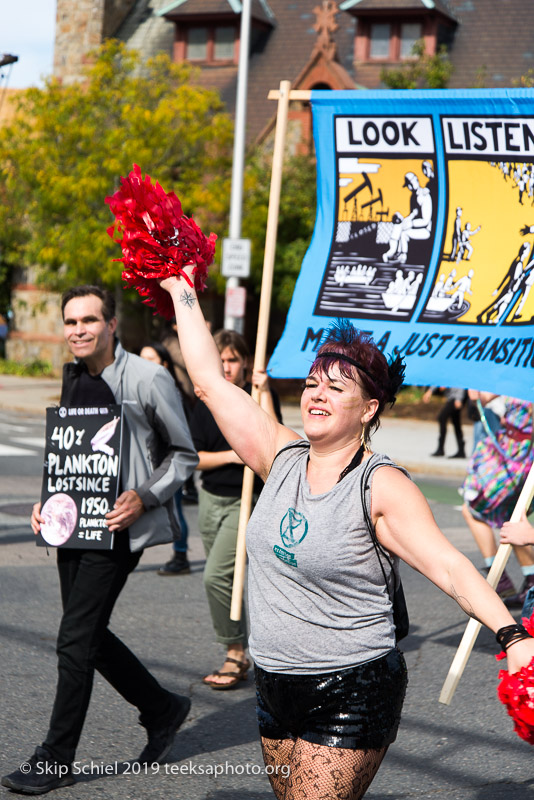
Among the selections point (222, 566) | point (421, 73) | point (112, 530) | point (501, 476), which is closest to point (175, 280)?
point (112, 530)

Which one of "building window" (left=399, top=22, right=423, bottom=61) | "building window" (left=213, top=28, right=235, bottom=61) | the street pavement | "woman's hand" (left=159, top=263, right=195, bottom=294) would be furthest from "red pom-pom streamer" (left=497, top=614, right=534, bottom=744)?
"building window" (left=213, top=28, right=235, bottom=61)

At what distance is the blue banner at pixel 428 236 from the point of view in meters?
4.86

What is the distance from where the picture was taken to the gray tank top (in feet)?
8.91

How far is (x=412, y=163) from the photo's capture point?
5195 millimetres

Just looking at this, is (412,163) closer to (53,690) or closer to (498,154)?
(498,154)

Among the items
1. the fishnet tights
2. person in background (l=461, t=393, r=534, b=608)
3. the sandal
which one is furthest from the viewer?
person in background (l=461, t=393, r=534, b=608)

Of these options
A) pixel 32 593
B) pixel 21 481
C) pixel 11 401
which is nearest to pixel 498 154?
pixel 32 593

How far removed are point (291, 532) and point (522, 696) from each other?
71 centimetres

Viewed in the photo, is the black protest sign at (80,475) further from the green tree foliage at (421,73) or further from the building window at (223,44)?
the building window at (223,44)

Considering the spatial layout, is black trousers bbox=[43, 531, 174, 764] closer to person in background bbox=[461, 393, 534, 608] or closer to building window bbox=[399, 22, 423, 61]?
person in background bbox=[461, 393, 534, 608]

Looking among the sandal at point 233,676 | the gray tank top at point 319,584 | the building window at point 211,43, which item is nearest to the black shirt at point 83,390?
the gray tank top at point 319,584

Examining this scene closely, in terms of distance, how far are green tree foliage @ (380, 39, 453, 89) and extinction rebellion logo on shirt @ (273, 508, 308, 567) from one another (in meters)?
24.8

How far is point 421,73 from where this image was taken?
88.0 feet

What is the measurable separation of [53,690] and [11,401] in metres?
17.4
